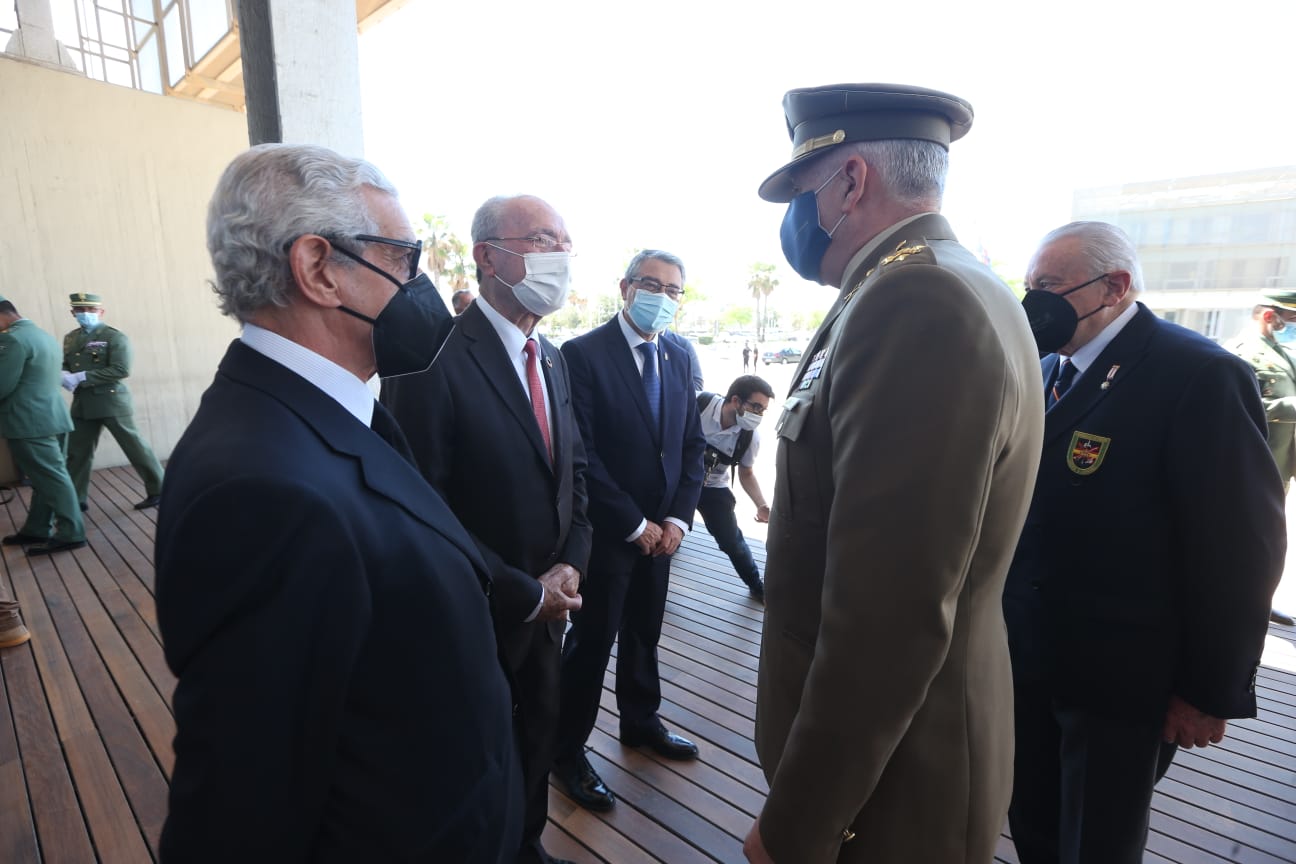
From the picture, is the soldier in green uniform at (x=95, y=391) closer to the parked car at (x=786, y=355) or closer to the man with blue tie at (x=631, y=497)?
the man with blue tie at (x=631, y=497)

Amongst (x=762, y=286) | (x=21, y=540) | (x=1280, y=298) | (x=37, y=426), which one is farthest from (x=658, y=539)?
(x=762, y=286)

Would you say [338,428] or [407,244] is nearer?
[338,428]

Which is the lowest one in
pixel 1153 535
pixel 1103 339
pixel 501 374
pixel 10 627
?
pixel 10 627

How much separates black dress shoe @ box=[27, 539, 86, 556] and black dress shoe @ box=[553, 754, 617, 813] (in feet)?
15.6

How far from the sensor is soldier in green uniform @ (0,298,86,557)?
14.9 ft

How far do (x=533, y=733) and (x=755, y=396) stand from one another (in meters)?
2.48

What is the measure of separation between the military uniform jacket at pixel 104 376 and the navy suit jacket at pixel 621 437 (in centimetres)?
524

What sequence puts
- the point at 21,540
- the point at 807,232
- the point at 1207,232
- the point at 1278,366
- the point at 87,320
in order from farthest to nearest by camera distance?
the point at 1207,232, the point at 87,320, the point at 21,540, the point at 1278,366, the point at 807,232

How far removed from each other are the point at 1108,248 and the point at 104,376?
279 inches

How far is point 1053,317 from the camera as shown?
1.74 meters

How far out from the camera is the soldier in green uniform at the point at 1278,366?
13.0 ft

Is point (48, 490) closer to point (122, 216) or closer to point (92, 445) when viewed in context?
point (92, 445)

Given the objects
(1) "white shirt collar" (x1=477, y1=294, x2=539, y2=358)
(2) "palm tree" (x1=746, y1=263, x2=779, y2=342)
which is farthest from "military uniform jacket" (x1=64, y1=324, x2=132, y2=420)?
(2) "palm tree" (x1=746, y1=263, x2=779, y2=342)

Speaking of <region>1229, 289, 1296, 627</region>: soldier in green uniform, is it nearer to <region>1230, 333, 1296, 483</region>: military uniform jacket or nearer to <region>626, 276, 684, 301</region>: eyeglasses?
<region>1230, 333, 1296, 483</region>: military uniform jacket
